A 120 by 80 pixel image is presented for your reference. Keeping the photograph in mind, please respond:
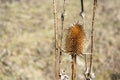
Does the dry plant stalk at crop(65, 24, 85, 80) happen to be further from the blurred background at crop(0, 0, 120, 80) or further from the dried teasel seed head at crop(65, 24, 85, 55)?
the blurred background at crop(0, 0, 120, 80)

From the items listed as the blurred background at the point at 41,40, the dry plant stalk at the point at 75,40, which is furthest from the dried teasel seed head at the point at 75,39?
the blurred background at the point at 41,40

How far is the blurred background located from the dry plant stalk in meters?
2.67

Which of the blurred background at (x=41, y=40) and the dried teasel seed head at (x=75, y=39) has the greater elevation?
the dried teasel seed head at (x=75, y=39)

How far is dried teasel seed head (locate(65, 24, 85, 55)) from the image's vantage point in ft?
9.03

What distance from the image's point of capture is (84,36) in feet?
9.29

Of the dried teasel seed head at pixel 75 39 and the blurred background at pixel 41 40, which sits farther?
the blurred background at pixel 41 40

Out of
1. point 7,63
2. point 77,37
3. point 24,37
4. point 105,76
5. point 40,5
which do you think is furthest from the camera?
point 40,5

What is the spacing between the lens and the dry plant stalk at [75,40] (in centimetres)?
275

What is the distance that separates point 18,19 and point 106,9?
1.96 metres

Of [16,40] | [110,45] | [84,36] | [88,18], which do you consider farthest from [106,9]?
[84,36]

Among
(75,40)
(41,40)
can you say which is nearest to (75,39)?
(75,40)

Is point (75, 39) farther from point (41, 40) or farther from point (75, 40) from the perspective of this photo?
point (41, 40)

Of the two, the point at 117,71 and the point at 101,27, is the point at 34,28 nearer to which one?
the point at 101,27

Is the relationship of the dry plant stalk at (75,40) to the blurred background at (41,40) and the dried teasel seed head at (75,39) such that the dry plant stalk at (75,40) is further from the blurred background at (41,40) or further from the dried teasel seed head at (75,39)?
the blurred background at (41,40)
